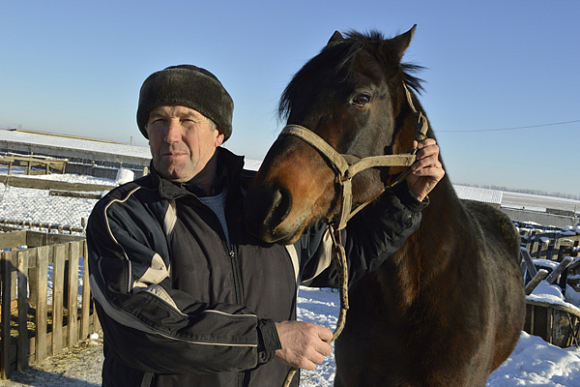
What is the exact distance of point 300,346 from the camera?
1.34m

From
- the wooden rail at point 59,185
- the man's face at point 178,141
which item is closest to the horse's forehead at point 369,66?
the man's face at point 178,141

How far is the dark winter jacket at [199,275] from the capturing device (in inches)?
49.1

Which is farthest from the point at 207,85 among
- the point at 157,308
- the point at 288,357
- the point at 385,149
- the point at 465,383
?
the point at 465,383

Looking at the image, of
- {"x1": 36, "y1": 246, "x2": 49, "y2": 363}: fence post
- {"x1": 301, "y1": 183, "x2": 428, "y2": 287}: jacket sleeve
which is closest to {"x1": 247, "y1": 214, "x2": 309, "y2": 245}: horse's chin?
{"x1": 301, "y1": 183, "x2": 428, "y2": 287}: jacket sleeve

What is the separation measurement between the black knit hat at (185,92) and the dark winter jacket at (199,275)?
248 mm

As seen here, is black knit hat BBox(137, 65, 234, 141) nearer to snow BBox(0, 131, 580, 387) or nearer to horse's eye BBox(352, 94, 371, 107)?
horse's eye BBox(352, 94, 371, 107)

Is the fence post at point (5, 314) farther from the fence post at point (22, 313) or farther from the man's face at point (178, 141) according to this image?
the man's face at point (178, 141)

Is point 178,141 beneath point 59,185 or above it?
above

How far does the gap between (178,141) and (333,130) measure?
2.16 feet

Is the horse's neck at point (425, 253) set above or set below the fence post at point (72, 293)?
above

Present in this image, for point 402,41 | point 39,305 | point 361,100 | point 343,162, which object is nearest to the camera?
point 343,162

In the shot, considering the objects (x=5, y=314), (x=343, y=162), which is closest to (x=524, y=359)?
(x=343, y=162)

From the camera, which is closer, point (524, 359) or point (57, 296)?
Answer: point (57, 296)

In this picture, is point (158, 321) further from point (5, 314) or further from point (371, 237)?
point (5, 314)
